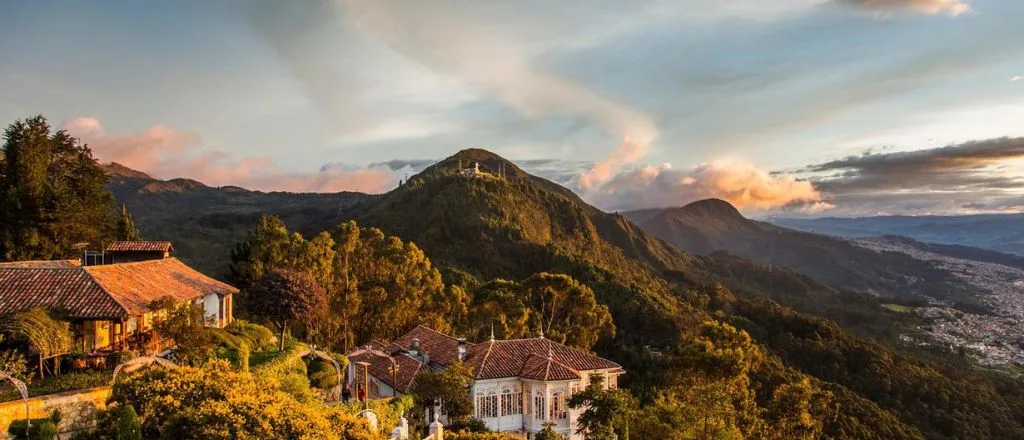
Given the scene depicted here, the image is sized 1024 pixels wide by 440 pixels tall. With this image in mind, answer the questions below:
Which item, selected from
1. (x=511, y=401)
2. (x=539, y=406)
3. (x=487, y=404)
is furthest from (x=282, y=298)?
(x=539, y=406)

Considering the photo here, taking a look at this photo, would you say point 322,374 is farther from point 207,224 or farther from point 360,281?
point 207,224

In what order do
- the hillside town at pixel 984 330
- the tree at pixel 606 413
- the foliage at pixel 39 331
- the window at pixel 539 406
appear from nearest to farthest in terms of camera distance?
1. the foliage at pixel 39 331
2. the tree at pixel 606 413
3. the window at pixel 539 406
4. the hillside town at pixel 984 330

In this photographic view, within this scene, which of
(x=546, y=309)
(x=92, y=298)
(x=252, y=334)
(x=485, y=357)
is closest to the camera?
(x=92, y=298)

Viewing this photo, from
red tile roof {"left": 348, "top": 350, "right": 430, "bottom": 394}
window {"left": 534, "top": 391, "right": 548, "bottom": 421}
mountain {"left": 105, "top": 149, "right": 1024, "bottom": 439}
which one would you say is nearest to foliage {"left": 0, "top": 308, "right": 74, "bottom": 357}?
red tile roof {"left": 348, "top": 350, "right": 430, "bottom": 394}

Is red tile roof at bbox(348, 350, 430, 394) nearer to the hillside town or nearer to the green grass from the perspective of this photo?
the hillside town

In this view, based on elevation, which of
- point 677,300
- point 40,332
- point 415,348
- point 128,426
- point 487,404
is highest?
point 40,332

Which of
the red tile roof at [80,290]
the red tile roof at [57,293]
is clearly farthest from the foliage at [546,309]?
the red tile roof at [57,293]

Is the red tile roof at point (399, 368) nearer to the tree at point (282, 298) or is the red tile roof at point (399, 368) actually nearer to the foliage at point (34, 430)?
the tree at point (282, 298)
